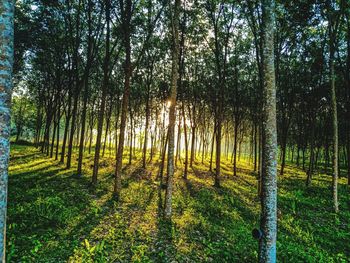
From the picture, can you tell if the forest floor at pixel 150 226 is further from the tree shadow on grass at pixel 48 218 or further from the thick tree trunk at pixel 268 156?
the thick tree trunk at pixel 268 156

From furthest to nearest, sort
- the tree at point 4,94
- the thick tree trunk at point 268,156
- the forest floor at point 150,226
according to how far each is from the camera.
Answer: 1. the forest floor at point 150,226
2. the thick tree trunk at point 268,156
3. the tree at point 4,94

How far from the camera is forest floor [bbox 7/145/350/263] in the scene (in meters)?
7.32

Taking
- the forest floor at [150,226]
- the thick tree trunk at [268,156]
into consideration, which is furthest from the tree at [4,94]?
the thick tree trunk at [268,156]

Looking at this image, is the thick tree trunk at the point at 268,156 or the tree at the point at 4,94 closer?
the tree at the point at 4,94

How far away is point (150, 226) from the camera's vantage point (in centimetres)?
997

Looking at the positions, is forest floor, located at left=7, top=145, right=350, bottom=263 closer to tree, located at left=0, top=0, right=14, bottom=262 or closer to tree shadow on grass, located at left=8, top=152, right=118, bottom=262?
tree shadow on grass, located at left=8, top=152, right=118, bottom=262

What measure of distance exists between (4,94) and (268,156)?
5802 mm

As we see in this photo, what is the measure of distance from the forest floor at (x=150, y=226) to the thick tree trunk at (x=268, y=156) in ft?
7.01

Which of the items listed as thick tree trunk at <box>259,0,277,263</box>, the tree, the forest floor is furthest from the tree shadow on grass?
thick tree trunk at <box>259,0,277,263</box>

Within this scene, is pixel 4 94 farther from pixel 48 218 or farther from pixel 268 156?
pixel 48 218

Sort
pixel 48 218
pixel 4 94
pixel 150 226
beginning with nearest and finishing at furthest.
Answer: pixel 4 94 → pixel 48 218 → pixel 150 226

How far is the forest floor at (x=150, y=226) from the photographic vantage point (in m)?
7.32

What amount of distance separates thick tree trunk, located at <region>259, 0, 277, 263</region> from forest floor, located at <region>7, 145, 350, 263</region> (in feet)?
7.01

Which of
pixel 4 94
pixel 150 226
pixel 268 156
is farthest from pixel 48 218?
pixel 268 156
